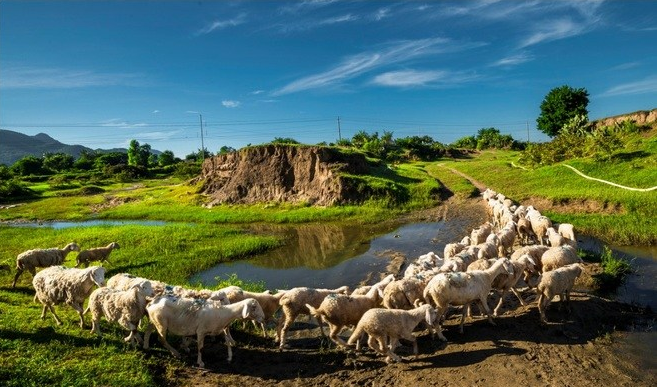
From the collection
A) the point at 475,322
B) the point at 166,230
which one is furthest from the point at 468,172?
the point at 475,322

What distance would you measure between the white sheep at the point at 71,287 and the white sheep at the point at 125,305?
2.73 ft

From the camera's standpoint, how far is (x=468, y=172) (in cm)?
5138

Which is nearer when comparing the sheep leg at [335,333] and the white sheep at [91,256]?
the sheep leg at [335,333]

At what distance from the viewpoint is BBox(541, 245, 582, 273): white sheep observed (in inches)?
499

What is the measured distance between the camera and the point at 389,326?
30.3ft

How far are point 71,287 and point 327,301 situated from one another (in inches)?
296

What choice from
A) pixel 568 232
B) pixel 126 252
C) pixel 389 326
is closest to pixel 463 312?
pixel 389 326

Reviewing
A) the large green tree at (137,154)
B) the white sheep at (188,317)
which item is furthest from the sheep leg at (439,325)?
A: the large green tree at (137,154)

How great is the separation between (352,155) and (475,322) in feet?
107

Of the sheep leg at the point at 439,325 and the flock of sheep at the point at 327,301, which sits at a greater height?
the flock of sheep at the point at 327,301

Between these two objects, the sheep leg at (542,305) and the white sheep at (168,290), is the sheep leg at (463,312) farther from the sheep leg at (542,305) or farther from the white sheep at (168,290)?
the white sheep at (168,290)

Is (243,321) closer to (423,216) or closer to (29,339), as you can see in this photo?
(29,339)

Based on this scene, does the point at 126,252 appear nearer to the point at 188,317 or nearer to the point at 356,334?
the point at 188,317

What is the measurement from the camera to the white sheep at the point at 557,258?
41.6 feet
